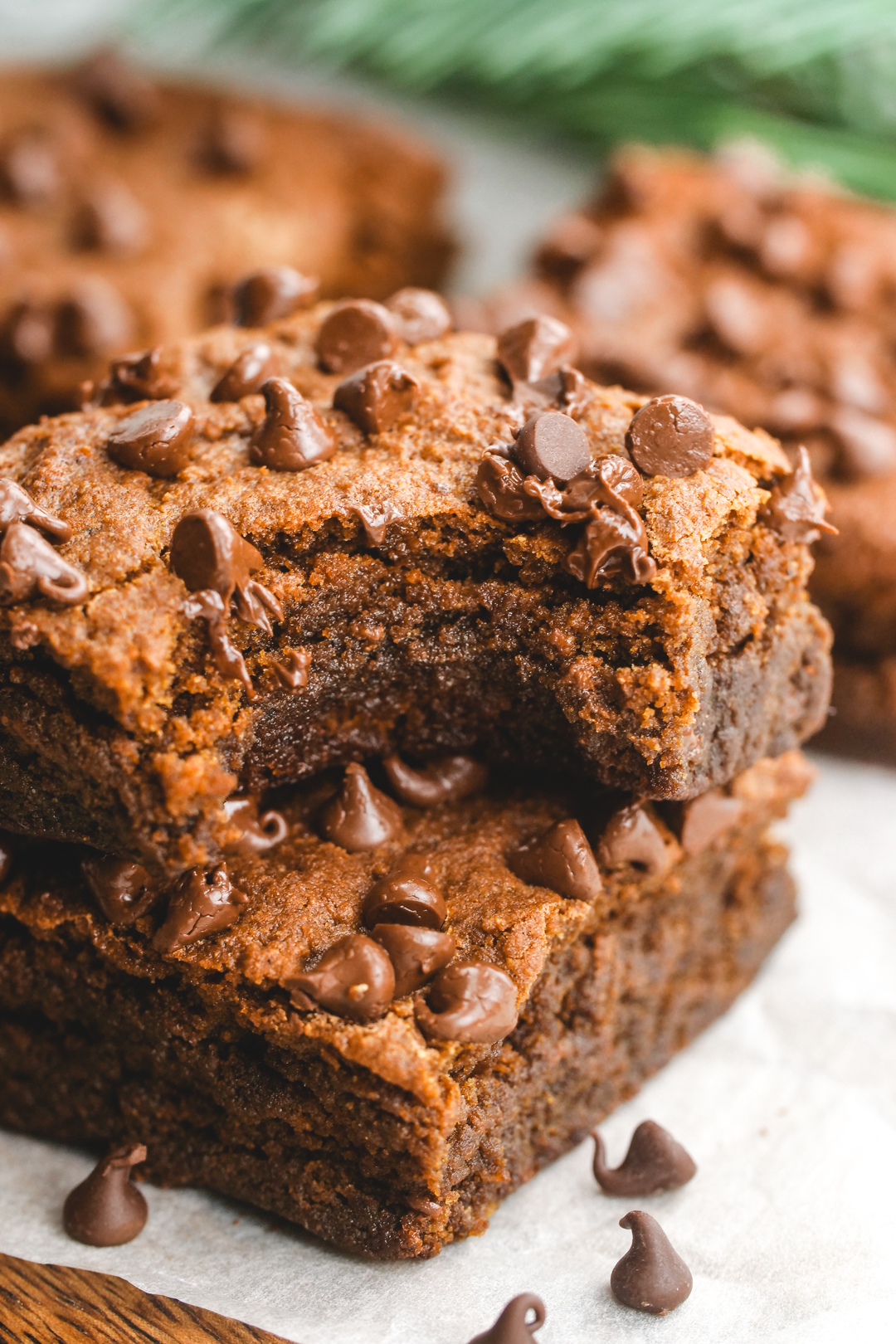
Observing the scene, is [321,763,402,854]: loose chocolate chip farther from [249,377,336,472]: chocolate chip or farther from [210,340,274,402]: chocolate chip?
[210,340,274,402]: chocolate chip

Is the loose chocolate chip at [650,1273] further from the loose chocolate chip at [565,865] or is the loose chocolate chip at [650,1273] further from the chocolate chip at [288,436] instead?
the chocolate chip at [288,436]

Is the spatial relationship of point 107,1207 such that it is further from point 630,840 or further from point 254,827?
point 630,840

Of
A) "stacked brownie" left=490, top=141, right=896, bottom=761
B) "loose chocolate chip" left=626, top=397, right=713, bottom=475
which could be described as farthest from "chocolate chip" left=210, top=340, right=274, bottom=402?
"stacked brownie" left=490, top=141, right=896, bottom=761

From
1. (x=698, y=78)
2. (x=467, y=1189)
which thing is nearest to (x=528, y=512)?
(x=467, y=1189)

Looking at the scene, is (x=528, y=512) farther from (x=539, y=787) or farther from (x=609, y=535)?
(x=539, y=787)

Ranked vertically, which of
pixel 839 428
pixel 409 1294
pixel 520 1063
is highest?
pixel 839 428

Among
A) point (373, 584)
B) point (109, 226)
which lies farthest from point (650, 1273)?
point (109, 226)

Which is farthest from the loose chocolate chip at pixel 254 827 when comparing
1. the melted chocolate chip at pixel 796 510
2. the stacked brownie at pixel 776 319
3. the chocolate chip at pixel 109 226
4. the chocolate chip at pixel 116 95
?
the chocolate chip at pixel 116 95
